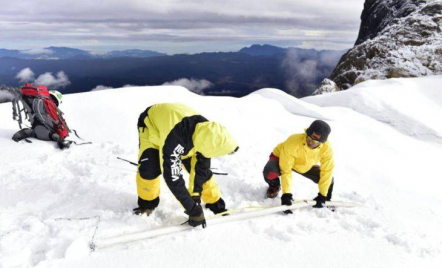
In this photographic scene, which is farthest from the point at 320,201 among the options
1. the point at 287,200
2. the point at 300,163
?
the point at 300,163

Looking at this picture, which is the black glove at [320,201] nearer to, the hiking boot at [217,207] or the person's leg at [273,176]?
the person's leg at [273,176]

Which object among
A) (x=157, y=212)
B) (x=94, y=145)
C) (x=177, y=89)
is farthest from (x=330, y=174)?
(x=177, y=89)

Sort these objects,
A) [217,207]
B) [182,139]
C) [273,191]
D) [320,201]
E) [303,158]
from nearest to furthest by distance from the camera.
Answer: [182,139] → [217,207] → [320,201] → [303,158] → [273,191]

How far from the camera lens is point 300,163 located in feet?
15.4

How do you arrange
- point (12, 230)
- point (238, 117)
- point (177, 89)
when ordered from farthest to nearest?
point (177, 89) < point (238, 117) < point (12, 230)

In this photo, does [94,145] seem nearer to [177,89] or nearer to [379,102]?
[177,89]

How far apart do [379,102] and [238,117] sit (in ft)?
29.5

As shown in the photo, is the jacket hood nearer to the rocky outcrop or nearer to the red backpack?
the red backpack

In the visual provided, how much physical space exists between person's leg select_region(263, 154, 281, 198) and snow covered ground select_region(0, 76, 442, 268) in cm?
17

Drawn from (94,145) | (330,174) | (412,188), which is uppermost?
(330,174)

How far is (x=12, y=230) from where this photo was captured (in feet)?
11.0

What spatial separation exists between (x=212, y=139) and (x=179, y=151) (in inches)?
16.5

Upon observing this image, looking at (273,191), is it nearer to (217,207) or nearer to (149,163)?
(217,207)

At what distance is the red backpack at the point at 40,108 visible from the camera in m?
6.32
